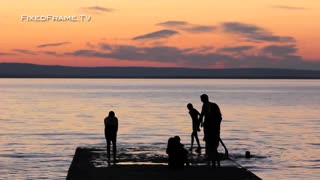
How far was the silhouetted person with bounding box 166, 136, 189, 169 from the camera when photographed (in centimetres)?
2178

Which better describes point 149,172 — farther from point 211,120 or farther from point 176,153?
point 211,120

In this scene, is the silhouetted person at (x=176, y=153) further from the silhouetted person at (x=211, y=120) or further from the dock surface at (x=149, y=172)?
the silhouetted person at (x=211, y=120)

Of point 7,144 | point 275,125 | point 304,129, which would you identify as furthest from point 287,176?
point 275,125

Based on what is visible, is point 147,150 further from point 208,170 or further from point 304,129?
point 304,129

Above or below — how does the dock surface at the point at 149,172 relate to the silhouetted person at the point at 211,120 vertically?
below

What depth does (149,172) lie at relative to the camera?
2178 cm

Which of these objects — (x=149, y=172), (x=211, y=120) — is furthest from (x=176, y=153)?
(x=211, y=120)

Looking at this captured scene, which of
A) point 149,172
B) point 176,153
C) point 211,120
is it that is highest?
point 211,120

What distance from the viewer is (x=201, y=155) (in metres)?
28.1

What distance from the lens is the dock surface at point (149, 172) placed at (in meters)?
20.6

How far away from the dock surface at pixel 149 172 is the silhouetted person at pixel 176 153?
8.5 inches

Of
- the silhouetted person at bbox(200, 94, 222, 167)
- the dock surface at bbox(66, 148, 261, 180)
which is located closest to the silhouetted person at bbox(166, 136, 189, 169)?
the dock surface at bbox(66, 148, 261, 180)

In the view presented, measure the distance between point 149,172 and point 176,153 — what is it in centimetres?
100

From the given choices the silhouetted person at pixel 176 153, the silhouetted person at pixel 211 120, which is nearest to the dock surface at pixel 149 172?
the silhouetted person at pixel 176 153
